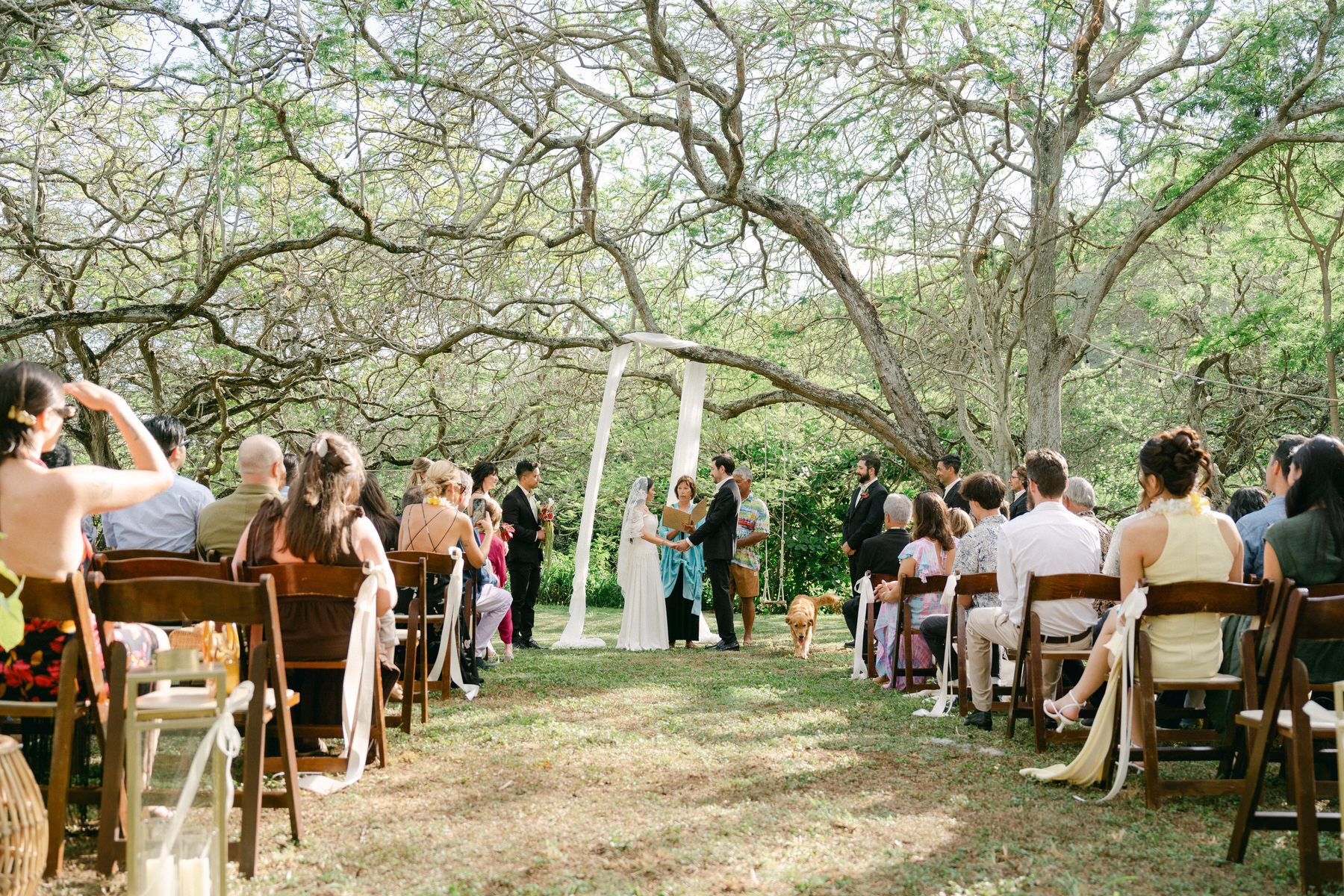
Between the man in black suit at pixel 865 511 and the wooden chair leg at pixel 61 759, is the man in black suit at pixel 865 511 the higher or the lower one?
the higher one

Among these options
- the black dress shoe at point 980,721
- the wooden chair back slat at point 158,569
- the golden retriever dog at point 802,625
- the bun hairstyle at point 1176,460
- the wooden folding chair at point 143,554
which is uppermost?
the bun hairstyle at point 1176,460

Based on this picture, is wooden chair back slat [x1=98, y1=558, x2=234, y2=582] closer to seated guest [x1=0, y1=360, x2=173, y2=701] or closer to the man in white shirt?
seated guest [x1=0, y1=360, x2=173, y2=701]

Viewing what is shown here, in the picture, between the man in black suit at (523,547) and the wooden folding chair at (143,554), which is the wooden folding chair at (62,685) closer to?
the wooden folding chair at (143,554)

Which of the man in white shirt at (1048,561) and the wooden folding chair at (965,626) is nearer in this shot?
the man in white shirt at (1048,561)

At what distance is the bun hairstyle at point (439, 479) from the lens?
6.71m

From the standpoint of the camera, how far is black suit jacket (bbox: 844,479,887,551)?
9.59 metres

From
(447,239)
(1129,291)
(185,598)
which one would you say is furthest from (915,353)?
(185,598)

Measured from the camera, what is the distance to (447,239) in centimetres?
1039

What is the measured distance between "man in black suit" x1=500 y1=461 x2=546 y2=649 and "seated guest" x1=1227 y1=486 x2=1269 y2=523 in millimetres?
5948

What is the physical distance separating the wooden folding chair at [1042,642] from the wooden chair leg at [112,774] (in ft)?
12.1

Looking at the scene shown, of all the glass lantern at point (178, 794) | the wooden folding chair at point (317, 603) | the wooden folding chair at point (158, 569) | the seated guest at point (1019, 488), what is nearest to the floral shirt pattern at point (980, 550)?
the seated guest at point (1019, 488)

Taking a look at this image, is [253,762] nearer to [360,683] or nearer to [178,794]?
[178,794]

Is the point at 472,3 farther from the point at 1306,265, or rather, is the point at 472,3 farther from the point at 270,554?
the point at 1306,265

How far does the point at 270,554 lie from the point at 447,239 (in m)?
6.62
